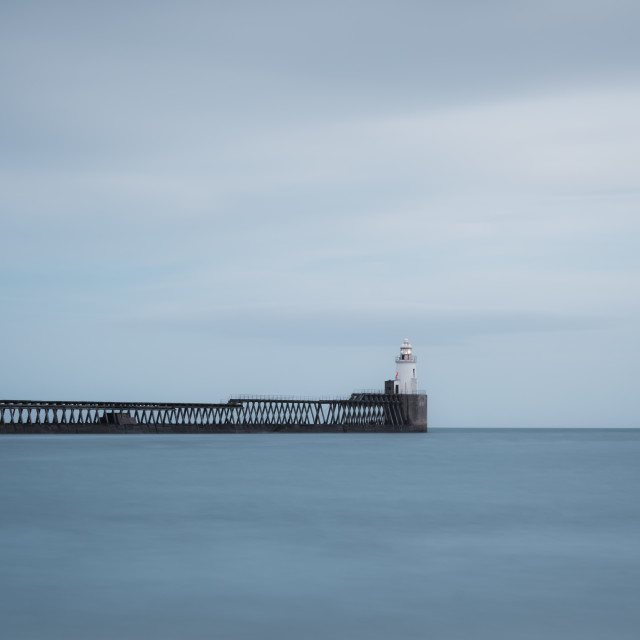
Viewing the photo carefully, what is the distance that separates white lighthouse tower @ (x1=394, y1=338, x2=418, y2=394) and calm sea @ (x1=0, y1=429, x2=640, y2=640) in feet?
117

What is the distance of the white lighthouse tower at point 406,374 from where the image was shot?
66.4m

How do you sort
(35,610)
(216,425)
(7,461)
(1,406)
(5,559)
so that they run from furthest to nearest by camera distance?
(216,425)
(1,406)
(7,461)
(5,559)
(35,610)

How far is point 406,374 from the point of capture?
6662 cm

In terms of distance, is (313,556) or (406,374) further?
(406,374)

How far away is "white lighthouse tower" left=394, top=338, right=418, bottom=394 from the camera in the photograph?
218 ft

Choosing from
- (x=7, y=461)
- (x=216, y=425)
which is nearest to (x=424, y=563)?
(x=7, y=461)

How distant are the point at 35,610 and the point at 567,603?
240 inches

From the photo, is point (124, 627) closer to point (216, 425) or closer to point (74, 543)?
point (74, 543)

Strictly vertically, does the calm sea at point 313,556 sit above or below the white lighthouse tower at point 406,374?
below

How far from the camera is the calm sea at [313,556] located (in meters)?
10.8

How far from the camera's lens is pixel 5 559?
47.5 ft

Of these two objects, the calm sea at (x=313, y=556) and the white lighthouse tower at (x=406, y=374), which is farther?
the white lighthouse tower at (x=406, y=374)

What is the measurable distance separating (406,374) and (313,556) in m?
51.7

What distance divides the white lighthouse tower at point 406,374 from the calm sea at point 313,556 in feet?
117
